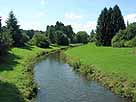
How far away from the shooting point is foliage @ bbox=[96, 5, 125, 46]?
379 feet

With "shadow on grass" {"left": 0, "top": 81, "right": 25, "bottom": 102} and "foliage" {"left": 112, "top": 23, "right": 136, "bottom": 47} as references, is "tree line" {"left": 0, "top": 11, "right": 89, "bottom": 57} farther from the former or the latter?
"foliage" {"left": 112, "top": 23, "right": 136, "bottom": 47}

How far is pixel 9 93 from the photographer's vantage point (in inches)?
1303

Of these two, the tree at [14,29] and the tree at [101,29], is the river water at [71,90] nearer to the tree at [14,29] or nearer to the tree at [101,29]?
the tree at [14,29]

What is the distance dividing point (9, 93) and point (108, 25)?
285ft

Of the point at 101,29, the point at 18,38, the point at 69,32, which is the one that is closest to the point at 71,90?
the point at 18,38

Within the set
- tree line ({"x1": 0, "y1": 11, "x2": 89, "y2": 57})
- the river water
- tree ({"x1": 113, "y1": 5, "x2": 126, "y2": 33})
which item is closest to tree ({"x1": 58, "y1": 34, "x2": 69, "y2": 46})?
tree line ({"x1": 0, "y1": 11, "x2": 89, "y2": 57})

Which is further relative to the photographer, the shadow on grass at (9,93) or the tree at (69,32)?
the tree at (69,32)

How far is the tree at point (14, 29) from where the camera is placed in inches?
4070

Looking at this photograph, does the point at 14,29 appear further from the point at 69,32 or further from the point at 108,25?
the point at 69,32

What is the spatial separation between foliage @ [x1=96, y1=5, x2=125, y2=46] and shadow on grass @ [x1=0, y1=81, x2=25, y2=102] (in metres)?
80.7

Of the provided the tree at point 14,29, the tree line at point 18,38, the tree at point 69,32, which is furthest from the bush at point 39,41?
the tree at point 69,32

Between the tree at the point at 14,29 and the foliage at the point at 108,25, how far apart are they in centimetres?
2928

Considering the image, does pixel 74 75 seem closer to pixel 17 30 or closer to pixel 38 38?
pixel 17 30

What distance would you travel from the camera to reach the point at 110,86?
40.7 metres
